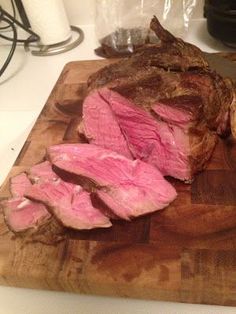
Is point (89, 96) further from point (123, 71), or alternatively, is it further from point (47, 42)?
point (47, 42)

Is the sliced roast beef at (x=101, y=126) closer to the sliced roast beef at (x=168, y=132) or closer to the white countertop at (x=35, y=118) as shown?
the sliced roast beef at (x=168, y=132)

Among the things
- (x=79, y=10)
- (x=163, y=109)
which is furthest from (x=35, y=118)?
(x=79, y=10)

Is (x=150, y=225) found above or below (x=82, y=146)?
below

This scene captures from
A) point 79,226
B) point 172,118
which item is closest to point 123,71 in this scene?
point 172,118

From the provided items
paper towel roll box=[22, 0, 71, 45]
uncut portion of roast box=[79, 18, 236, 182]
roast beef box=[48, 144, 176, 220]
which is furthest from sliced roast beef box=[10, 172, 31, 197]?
paper towel roll box=[22, 0, 71, 45]

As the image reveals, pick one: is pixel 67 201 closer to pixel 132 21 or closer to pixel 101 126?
pixel 101 126

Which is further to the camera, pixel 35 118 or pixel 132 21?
pixel 132 21
